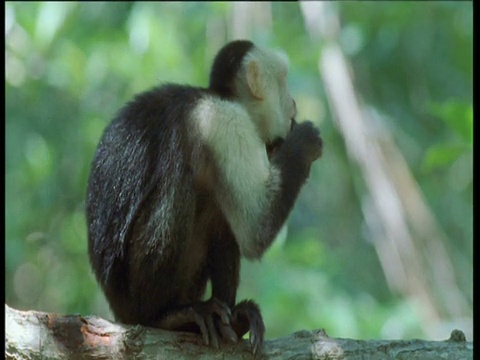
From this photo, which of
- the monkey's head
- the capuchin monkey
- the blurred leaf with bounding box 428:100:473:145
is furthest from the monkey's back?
the blurred leaf with bounding box 428:100:473:145

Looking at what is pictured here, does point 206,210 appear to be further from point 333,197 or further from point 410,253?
point 333,197

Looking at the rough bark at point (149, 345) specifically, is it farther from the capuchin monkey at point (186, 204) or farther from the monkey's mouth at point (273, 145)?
the monkey's mouth at point (273, 145)

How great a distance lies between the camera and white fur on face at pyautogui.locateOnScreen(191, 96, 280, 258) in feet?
12.5

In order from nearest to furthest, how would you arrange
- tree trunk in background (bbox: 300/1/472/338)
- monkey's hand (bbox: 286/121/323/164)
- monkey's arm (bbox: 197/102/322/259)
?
monkey's arm (bbox: 197/102/322/259), monkey's hand (bbox: 286/121/323/164), tree trunk in background (bbox: 300/1/472/338)

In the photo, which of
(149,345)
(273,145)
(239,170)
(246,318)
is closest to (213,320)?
(246,318)

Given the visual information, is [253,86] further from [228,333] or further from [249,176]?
[228,333]

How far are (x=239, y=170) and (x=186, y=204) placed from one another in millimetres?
362

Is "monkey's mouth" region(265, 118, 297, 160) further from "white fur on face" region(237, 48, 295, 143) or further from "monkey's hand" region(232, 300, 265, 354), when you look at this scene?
"monkey's hand" region(232, 300, 265, 354)

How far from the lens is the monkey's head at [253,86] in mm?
4410

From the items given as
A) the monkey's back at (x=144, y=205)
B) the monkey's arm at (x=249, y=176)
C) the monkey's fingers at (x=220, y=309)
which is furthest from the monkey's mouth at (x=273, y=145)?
the monkey's fingers at (x=220, y=309)

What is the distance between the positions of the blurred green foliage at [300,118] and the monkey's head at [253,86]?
2072mm

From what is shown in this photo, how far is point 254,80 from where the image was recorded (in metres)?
4.42

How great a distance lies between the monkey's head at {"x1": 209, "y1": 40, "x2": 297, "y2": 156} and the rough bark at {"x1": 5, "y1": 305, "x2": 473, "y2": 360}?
129cm

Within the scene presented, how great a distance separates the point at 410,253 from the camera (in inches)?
324
